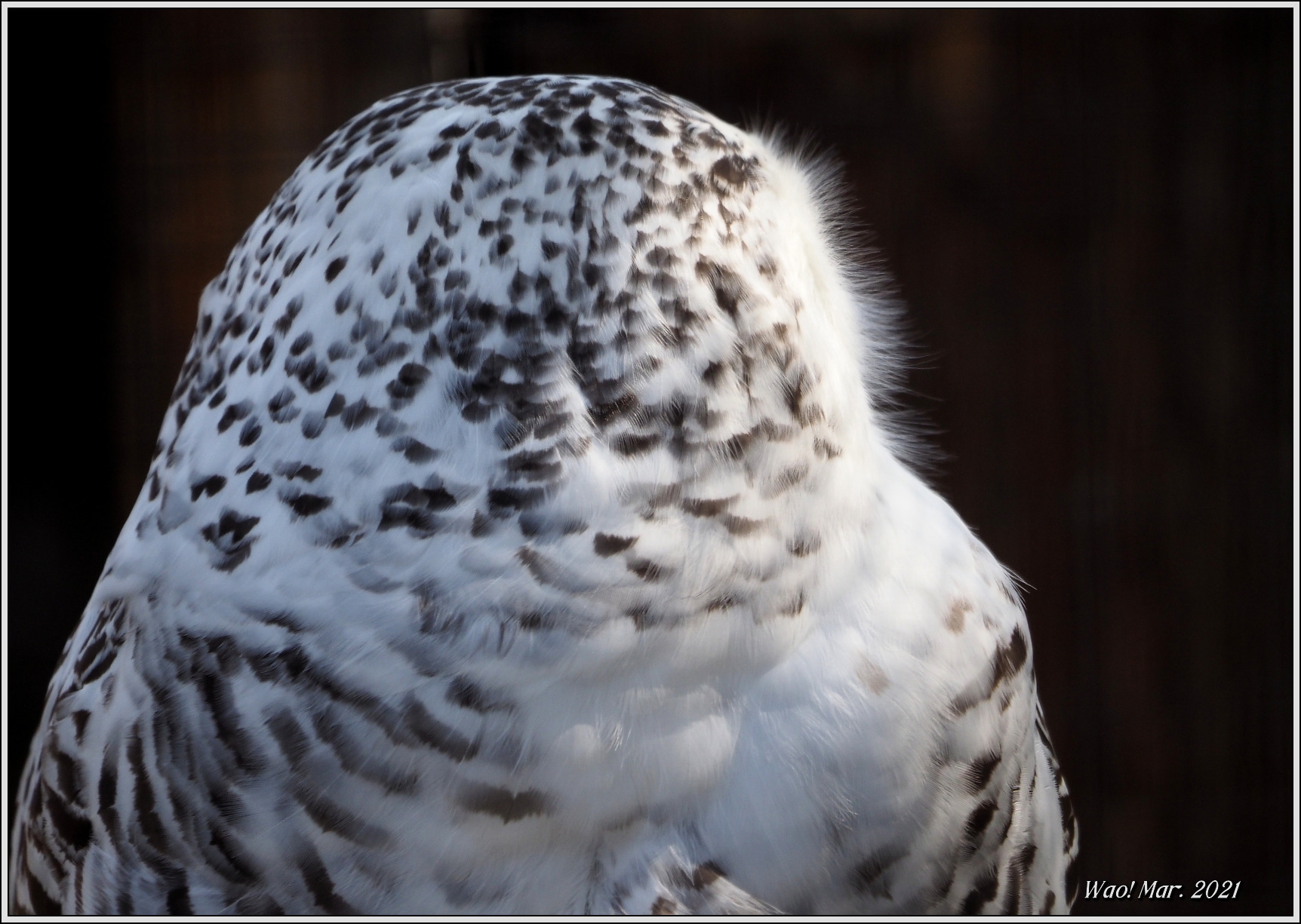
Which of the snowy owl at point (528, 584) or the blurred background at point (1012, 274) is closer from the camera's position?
the snowy owl at point (528, 584)

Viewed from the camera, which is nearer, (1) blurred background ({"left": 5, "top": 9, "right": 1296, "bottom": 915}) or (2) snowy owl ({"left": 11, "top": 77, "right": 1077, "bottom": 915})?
(2) snowy owl ({"left": 11, "top": 77, "right": 1077, "bottom": 915})

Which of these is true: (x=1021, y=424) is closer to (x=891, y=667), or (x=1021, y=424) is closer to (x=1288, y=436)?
(x=1288, y=436)

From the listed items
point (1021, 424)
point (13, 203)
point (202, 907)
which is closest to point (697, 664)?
point (202, 907)

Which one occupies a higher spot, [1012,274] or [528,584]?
[1012,274]
